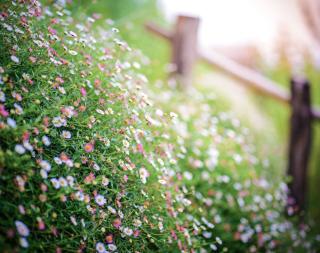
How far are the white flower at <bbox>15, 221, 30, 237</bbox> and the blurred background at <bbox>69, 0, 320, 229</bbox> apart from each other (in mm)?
2176

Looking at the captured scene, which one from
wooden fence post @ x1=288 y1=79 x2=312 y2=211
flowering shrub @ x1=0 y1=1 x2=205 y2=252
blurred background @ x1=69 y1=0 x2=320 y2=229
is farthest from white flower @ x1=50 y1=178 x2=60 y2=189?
wooden fence post @ x1=288 y1=79 x2=312 y2=211

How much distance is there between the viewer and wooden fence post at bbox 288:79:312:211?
4109 millimetres

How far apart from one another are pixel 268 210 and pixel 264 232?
0.26 m

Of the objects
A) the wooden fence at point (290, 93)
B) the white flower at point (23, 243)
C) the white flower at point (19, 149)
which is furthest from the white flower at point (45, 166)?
the wooden fence at point (290, 93)

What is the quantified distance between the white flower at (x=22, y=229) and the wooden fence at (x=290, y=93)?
273cm

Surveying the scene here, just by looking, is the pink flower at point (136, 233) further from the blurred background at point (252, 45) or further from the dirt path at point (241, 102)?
the dirt path at point (241, 102)

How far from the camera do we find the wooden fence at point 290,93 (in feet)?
13.5

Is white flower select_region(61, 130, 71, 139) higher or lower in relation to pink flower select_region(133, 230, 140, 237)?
higher

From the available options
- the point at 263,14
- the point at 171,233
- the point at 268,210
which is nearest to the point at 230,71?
the point at 268,210

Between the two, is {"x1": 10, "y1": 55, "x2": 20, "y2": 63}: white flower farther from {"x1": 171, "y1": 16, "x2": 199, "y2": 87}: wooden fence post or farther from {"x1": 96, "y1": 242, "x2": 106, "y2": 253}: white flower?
{"x1": 171, "y1": 16, "x2": 199, "y2": 87}: wooden fence post

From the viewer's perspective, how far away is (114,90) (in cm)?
233

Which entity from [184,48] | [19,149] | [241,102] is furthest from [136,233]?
[241,102]

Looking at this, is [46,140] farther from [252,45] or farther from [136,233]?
[252,45]

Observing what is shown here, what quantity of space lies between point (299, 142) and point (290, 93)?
19.1 inches
